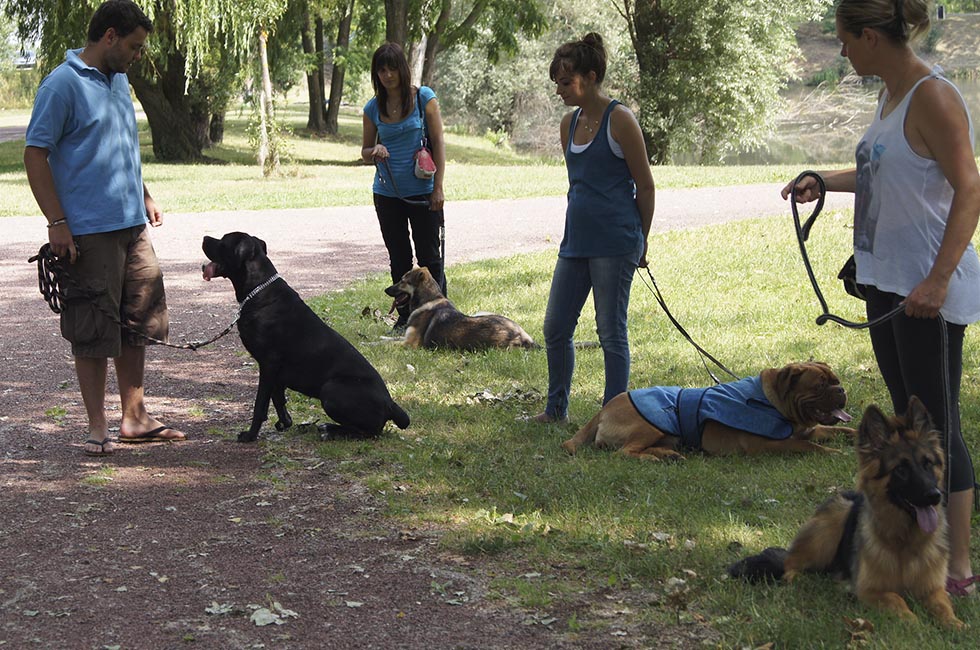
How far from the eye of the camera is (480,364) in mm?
8695

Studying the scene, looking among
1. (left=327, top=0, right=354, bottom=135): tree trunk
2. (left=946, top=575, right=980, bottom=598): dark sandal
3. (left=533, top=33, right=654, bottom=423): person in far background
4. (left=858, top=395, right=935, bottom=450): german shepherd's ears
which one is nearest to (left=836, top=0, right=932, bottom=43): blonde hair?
(left=858, top=395, right=935, bottom=450): german shepherd's ears

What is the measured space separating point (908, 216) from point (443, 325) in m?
5.73

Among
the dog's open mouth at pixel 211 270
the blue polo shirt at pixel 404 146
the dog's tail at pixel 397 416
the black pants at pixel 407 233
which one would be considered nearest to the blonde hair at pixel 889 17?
the dog's tail at pixel 397 416

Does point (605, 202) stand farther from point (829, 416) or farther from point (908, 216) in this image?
point (908, 216)

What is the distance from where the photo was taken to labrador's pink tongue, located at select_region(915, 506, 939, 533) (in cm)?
364

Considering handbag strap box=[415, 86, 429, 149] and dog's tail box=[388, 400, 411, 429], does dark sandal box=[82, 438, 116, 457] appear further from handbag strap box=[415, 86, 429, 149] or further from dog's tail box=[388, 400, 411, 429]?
handbag strap box=[415, 86, 429, 149]

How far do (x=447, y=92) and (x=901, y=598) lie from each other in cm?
5090

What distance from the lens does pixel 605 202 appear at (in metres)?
6.18

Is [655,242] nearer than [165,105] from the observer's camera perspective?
Yes

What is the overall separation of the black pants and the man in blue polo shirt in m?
2.97

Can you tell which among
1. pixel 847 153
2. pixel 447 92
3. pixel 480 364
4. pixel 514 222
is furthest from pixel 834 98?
pixel 480 364

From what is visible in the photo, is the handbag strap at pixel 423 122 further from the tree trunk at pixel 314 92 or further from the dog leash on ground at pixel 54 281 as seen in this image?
the tree trunk at pixel 314 92

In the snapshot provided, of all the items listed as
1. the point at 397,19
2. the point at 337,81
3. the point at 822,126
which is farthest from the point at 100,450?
the point at 822,126

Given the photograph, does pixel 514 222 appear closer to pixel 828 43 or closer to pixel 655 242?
pixel 655 242
